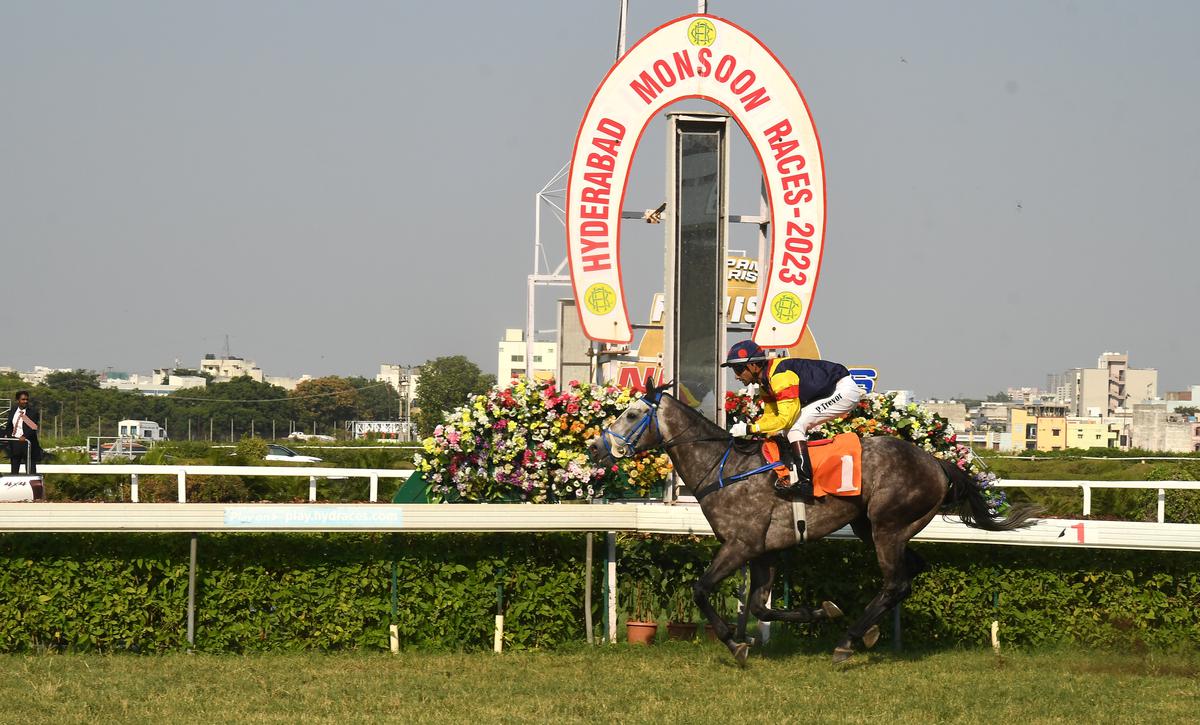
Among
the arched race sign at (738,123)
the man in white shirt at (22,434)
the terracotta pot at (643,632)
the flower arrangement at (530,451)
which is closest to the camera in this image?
the terracotta pot at (643,632)

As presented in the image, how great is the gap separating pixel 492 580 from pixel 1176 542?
4.38 metres

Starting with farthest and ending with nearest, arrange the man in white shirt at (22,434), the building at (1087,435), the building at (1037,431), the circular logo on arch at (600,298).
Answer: the building at (1087,435), the building at (1037,431), the man in white shirt at (22,434), the circular logo on arch at (600,298)

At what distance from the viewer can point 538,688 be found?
7340 millimetres

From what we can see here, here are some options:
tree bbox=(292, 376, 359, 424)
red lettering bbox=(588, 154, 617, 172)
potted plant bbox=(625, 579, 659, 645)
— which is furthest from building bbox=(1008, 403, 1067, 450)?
potted plant bbox=(625, 579, 659, 645)

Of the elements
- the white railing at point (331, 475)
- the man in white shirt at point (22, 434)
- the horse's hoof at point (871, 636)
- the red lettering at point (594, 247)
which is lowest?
the horse's hoof at point (871, 636)

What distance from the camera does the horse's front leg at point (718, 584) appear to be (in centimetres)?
812

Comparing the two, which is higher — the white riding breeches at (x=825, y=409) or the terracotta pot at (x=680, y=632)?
the white riding breeches at (x=825, y=409)

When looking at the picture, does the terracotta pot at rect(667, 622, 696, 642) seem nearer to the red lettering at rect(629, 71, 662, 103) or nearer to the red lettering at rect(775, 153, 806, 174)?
the red lettering at rect(775, 153, 806, 174)

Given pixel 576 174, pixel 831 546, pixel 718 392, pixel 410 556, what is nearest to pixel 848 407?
pixel 831 546

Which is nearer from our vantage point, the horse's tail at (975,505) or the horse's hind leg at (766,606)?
the horse's hind leg at (766,606)

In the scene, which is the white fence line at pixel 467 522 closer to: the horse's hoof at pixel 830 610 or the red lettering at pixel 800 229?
the horse's hoof at pixel 830 610

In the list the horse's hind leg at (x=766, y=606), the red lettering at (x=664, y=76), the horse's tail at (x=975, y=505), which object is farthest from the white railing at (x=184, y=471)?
the horse's tail at (x=975, y=505)

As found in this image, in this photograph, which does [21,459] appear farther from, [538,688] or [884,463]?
[884,463]

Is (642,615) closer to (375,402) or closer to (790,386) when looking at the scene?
(790,386)
